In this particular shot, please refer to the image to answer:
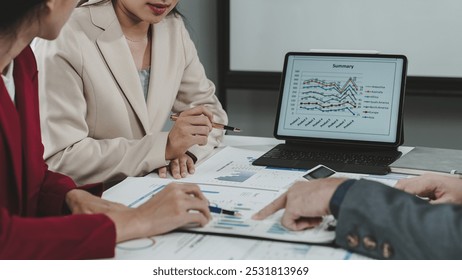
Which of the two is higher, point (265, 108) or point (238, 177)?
point (238, 177)

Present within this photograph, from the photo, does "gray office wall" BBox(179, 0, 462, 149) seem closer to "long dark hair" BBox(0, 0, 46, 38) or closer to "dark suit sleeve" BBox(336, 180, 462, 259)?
"long dark hair" BBox(0, 0, 46, 38)

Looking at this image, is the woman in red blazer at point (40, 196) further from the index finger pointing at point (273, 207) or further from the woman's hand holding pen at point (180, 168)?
the woman's hand holding pen at point (180, 168)

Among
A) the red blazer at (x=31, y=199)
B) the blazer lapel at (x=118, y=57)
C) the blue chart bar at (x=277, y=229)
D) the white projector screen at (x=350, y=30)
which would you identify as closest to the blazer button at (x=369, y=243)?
the blue chart bar at (x=277, y=229)

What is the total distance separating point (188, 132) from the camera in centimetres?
177

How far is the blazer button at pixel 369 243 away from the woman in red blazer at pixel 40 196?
30 centimetres

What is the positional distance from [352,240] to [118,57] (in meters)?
0.97

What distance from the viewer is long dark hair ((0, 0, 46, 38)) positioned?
3.97 ft

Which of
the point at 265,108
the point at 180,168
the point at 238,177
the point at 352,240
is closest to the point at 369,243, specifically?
the point at 352,240

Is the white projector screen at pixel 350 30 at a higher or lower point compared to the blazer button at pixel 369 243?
higher

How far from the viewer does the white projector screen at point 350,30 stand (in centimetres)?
298

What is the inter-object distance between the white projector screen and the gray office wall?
0.13 m

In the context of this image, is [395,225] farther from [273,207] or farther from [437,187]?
[437,187]

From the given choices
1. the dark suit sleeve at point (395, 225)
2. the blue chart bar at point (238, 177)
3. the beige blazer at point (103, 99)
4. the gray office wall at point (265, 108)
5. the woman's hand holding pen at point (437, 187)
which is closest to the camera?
the dark suit sleeve at point (395, 225)

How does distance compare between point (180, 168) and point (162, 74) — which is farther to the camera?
point (162, 74)
